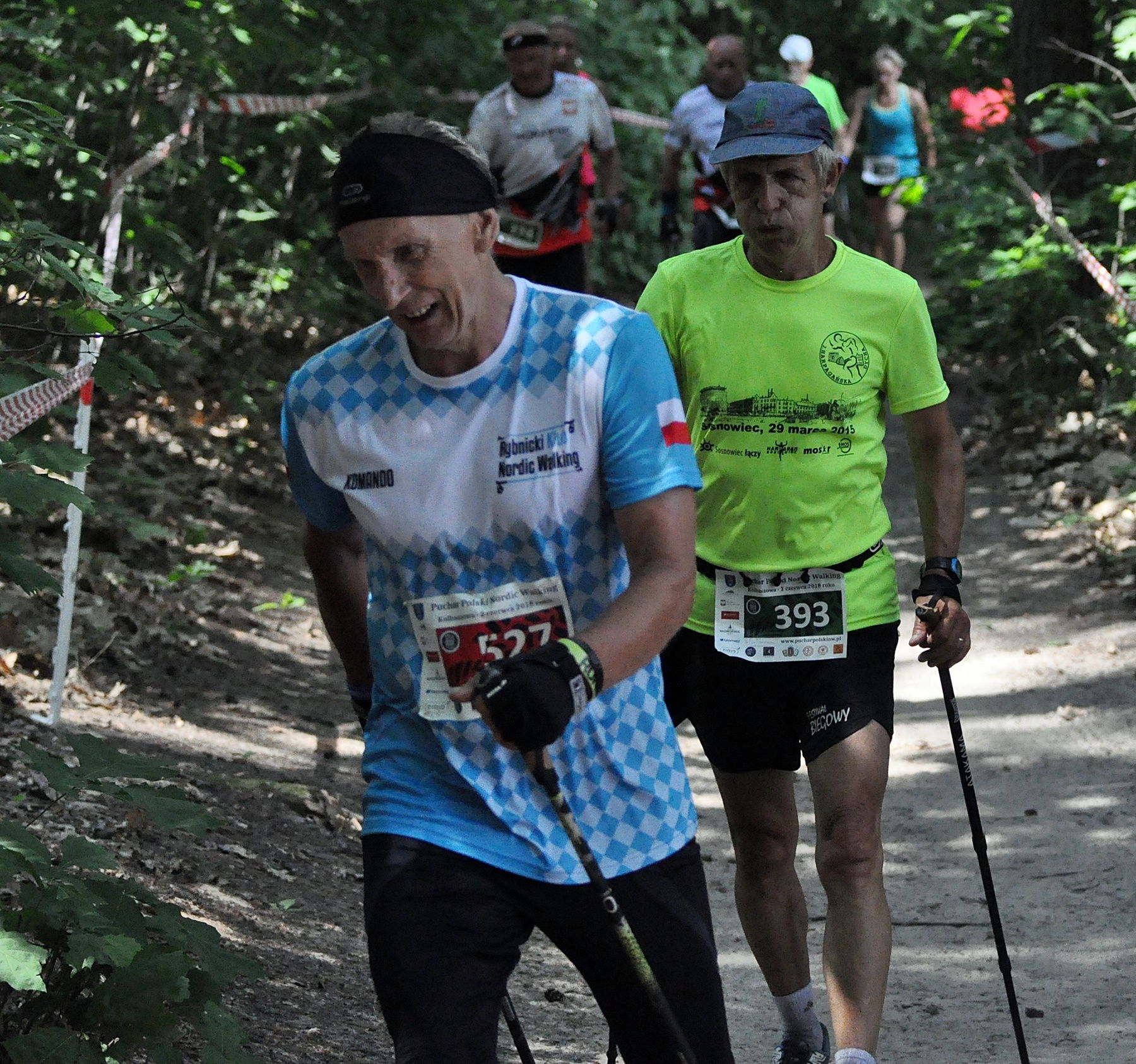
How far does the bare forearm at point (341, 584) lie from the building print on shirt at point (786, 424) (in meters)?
1.19

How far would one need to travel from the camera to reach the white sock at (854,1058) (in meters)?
3.82

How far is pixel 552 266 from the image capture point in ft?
34.9

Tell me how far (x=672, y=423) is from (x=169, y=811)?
123 cm

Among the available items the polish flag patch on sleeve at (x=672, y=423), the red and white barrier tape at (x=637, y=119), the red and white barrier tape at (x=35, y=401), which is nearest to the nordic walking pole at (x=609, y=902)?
the polish flag patch on sleeve at (x=672, y=423)

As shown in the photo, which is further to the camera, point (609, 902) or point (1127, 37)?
point (1127, 37)

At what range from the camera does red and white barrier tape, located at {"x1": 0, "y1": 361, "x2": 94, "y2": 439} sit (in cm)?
454

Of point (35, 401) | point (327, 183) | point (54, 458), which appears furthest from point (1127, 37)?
point (54, 458)

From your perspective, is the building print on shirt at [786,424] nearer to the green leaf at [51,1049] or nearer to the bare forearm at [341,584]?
the bare forearm at [341,584]

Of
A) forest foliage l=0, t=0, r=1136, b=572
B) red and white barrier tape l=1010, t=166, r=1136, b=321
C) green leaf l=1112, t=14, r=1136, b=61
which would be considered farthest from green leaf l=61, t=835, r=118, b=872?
green leaf l=1112, t=14, r=1136, b=61

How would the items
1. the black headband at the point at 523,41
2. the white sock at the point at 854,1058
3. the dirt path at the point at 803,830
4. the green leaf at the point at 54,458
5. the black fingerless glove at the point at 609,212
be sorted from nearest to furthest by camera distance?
1. the green leaf at the point at 54,458
2. the white sock at the point at 854,1058
3. the dirt path at the point at 803,830
4. the black headband at the point at 523,41
5. the black fingerless glove at the point at 609,212

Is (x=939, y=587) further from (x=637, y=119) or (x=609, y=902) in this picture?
(x=637, y=119)

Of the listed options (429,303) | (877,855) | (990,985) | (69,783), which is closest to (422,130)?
(429,303)

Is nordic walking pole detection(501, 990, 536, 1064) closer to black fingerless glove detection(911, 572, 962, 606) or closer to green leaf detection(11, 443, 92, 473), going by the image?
green leaf detection(11, 443, 92, 473)

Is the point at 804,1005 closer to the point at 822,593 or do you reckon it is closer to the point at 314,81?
the point at 822,593
